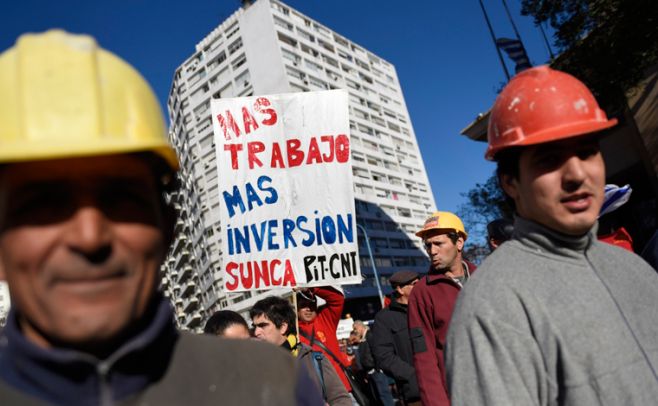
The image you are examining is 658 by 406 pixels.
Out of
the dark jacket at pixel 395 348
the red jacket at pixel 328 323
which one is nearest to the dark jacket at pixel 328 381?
the red jacket at pixel 328 323

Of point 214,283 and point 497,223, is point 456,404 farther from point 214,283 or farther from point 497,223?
point 214,283

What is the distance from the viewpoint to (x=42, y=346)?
982 mm

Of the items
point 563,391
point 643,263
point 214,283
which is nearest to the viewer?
point 563,391

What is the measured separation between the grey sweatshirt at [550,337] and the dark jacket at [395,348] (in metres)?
4.01

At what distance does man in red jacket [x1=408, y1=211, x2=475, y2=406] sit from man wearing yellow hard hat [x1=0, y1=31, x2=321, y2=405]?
2.53 meters

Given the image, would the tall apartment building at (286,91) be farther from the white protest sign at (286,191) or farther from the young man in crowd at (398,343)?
the young man in crowd at (398,343)

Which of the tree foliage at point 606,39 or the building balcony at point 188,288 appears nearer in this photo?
the tree foliage at point 606,39

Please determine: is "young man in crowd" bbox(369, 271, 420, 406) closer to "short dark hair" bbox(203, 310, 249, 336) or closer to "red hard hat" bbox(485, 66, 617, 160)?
"short dark hair" bbox(203, 310, 249, 336)

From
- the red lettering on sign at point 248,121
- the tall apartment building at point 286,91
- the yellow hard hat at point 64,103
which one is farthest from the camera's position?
the tall apartment building at point 286,91

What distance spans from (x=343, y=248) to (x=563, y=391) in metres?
4.21

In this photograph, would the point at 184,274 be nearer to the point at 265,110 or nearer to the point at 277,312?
the point at 265,110

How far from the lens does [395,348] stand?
595cm

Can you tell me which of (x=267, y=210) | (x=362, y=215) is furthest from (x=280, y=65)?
(x=267, y=210)

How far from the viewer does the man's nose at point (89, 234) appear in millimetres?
967
